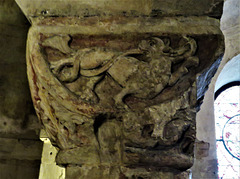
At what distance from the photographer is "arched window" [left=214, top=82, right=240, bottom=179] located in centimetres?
388

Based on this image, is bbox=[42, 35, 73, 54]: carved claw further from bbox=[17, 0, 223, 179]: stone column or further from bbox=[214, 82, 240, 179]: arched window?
bbox=[214, 82, 240, 179]: arched window

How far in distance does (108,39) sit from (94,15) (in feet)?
0.42

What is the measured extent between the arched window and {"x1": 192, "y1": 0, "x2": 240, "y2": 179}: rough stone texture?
672 mm

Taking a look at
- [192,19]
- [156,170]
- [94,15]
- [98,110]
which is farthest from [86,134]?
[192,19]

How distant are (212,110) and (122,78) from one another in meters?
2.48

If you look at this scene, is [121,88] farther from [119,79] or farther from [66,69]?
[66,69]

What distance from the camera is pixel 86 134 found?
4.14 ft

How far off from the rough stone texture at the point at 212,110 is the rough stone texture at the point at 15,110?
2.01m

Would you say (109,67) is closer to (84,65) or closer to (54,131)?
(84,65)

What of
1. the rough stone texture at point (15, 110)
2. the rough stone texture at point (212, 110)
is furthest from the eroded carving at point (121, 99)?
the rough stone texture at point (212, 110)

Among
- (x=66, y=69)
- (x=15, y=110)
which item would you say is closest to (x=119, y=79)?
(x=66, y=69)

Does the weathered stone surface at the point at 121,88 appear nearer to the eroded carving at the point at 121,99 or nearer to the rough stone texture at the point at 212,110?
the eroded carving at the point at 121,99

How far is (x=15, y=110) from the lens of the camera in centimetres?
192

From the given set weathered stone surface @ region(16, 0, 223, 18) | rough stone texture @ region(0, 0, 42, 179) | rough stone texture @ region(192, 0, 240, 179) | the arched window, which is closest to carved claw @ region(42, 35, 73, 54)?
weathered stone surface @ region(16, 0, 223, 18)
